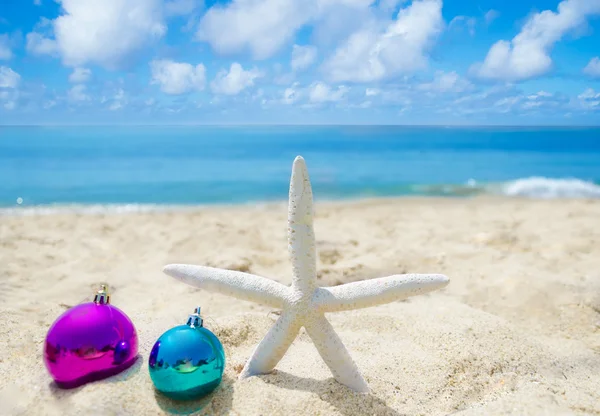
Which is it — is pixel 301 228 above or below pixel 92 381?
above

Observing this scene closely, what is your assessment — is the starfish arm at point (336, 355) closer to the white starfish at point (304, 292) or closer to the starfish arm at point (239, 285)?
the white starfish at point (304, 292)

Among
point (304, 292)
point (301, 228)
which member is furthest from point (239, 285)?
Answer: point (301, 228)

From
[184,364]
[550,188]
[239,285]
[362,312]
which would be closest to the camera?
[184,364]

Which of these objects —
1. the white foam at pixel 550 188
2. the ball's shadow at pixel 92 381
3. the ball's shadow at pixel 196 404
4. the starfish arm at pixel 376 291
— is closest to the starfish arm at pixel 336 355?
the starfish arm at pixel 376 291

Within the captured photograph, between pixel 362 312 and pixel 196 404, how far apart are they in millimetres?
1877

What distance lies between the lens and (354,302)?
9.03 ft

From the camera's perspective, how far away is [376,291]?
272 cm

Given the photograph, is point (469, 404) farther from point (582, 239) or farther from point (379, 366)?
point (582, 239)

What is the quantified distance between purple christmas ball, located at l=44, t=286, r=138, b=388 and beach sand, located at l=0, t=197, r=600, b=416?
8cm

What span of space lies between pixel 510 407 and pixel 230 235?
15.8 ft

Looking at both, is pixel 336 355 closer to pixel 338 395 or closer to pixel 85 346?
pixel 338 395

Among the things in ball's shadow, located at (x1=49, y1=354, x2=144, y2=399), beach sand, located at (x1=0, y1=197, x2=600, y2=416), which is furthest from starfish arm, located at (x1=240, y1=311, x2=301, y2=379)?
ball's shadow, located at (x1=49, y1=354, x2=144, y2=399)

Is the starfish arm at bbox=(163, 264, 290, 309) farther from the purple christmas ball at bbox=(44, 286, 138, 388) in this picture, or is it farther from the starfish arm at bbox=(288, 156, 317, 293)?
the purple christmas ball at bbox=(44, 286, 138, 388)

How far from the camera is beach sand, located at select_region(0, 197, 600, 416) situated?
8.80ft
